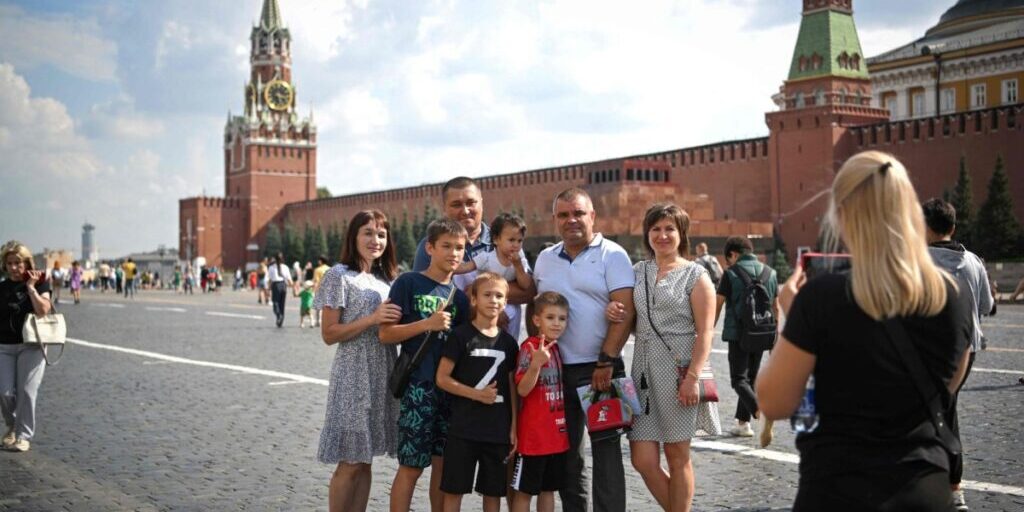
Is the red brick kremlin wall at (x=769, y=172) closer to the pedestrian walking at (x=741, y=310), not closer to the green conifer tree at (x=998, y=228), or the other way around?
the green conifer tree at (x=998, y=228)

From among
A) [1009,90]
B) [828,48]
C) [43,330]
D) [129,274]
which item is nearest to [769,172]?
[828,48]

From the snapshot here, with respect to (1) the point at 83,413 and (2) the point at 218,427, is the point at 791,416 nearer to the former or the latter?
(2) the point at 218,427

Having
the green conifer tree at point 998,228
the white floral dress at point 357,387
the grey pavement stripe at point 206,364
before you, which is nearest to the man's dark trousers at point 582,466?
the white floral dress at point 357,387

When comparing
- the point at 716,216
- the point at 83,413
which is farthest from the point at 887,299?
the point at 716,216

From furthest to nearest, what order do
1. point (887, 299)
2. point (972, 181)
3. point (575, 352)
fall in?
point (972, 181)
point (575, 352)
point (887, 299)

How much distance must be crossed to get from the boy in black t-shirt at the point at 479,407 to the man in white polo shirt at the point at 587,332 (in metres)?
0.25

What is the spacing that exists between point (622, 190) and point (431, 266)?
1498 inches

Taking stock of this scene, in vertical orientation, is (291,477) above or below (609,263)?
below

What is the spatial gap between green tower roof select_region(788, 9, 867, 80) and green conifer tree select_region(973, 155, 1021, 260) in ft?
34.7

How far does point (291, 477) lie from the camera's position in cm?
502

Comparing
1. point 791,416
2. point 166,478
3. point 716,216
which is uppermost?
point 716,216

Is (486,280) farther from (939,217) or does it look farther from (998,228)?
(998,228)

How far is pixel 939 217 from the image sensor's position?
13.3ft

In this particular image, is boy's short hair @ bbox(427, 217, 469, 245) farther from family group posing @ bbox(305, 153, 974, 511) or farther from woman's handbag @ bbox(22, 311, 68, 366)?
woman's handbag @ bbox(22, 311, 68, 366)
